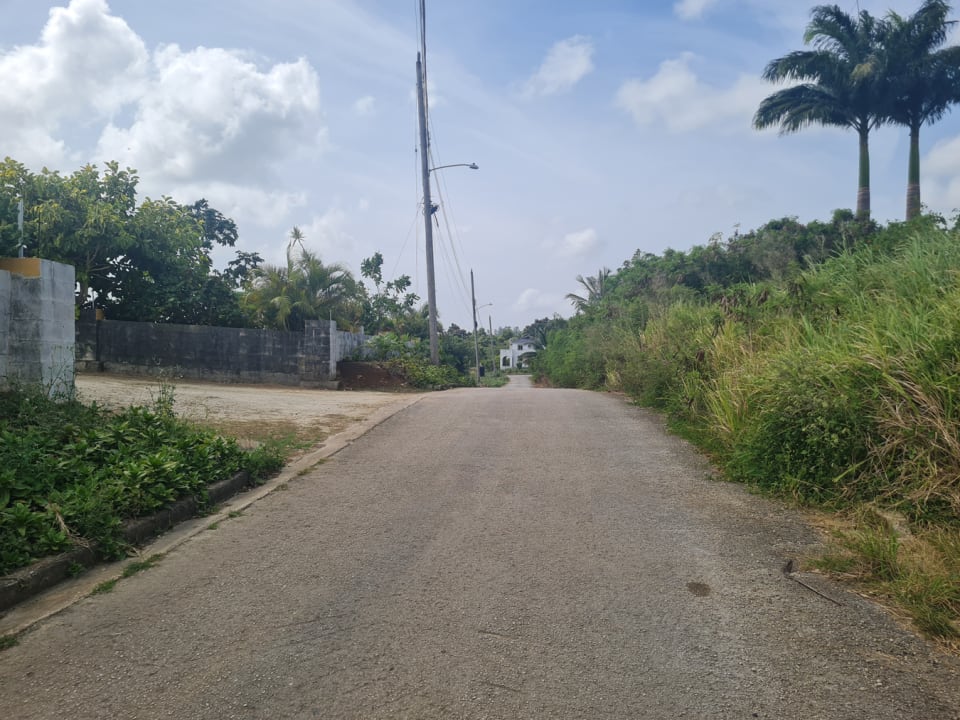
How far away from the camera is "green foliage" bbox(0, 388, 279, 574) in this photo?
4.36 meters

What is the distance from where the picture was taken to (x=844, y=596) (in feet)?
12.5

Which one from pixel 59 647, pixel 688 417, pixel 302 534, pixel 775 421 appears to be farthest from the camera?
pixel 688 417

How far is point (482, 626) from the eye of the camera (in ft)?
→ 11.3

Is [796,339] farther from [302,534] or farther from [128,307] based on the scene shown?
[128,307]

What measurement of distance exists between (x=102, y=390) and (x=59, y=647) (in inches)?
381

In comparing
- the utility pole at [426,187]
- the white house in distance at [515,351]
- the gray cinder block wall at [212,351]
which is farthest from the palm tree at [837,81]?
the white house in distance at [515,351]

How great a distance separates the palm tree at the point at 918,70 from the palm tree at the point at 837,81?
625 mm

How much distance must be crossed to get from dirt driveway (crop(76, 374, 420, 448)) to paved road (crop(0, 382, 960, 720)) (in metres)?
3.36

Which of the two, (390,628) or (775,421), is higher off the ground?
(775,421)

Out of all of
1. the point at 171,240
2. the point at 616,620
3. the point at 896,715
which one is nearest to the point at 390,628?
the point at 616,620

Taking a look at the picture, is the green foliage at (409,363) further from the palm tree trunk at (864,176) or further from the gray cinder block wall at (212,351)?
the palm tree trunk at (864,176)

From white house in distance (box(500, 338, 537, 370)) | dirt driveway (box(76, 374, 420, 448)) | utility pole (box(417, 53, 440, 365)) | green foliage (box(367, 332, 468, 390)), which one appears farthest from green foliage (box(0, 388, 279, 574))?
white house in distance (box(500, 338, 537, 370))

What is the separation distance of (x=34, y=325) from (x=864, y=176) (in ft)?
97.9

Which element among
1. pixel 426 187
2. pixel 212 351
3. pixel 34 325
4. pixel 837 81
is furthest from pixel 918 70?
pixel 34 325
